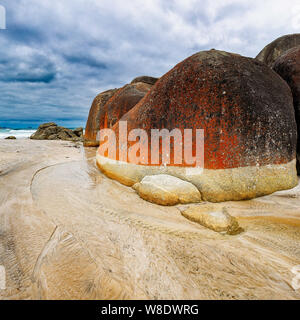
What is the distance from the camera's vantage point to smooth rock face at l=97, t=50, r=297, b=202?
7.11 feet

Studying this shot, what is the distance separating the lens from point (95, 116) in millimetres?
6949

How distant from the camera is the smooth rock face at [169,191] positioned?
6.88 ft

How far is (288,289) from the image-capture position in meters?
1.00

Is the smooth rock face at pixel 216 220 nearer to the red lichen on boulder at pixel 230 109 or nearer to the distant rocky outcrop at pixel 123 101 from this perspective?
the red lichen on boulder at pixel 230 109

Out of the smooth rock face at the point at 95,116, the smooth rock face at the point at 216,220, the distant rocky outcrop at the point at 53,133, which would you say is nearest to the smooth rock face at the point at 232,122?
the smooth rock face at the point at 216,220

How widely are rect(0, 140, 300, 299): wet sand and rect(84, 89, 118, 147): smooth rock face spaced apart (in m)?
5.14

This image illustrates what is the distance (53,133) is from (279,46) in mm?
15387
